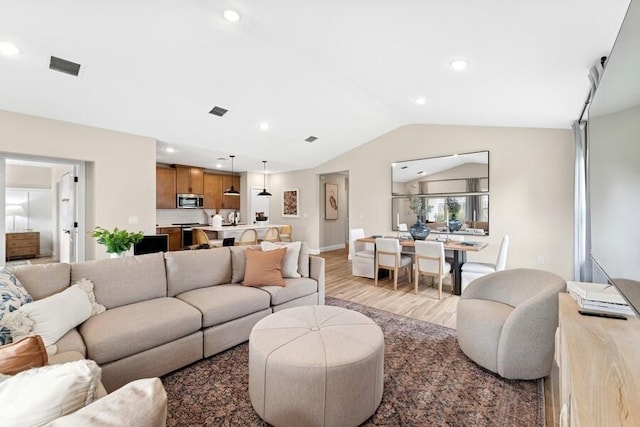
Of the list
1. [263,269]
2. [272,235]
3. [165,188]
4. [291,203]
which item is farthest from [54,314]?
[291,203]

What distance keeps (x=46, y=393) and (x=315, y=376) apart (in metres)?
1.13

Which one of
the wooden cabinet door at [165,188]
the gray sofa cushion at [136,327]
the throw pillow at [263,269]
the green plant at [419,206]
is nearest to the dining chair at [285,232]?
the wooden cabinet door at [165,188]

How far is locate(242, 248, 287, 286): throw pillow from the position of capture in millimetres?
2855

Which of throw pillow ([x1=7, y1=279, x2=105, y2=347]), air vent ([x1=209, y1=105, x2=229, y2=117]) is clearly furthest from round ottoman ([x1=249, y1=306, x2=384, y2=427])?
air vent ([x1=209, y1=105, x2=229, y2=117])

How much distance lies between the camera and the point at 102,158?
422 cm

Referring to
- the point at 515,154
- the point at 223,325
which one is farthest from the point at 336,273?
the point at 515,154

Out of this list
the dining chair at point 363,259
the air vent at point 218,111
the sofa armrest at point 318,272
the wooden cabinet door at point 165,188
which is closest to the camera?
the sofa armrest at point 318,272

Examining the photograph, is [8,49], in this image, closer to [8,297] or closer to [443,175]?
[8,297]

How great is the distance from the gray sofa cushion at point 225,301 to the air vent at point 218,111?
9.33 ft

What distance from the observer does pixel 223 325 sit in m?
2.39

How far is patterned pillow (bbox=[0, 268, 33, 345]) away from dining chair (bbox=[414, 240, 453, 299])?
156 inches

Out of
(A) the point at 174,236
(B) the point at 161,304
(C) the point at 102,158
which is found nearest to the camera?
(B) the point at 161,304

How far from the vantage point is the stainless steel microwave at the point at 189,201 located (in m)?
7.14

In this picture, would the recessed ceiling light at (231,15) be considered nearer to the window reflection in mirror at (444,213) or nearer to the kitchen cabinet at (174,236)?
the window reflection in mirror at (444,213)
